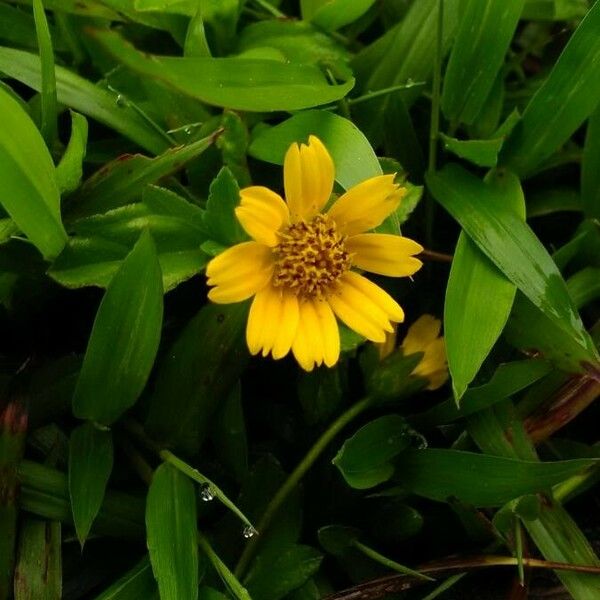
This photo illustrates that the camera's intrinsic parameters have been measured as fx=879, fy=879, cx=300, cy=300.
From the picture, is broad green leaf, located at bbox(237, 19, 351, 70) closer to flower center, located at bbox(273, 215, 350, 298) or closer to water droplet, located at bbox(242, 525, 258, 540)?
flower center, located at bbox(273, 215, 350, 298)

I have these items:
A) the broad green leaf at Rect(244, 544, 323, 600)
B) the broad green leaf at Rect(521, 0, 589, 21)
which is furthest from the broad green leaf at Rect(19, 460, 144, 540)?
the broad green leaf at Rect(521, 0, 589, 21)

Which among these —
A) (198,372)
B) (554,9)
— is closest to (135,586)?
(198,372)

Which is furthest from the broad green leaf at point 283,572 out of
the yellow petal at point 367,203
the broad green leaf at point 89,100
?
the broad green leaf at point 89,100

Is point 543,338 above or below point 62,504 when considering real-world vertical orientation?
above

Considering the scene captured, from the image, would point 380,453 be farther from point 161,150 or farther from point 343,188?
point 161,150

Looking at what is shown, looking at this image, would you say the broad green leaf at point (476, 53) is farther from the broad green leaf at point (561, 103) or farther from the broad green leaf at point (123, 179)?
the broad green leaf at point (123, 179)

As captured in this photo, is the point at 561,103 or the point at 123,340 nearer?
the point at 123,340

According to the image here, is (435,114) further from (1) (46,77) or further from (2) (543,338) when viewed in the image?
(1) (46,77)
